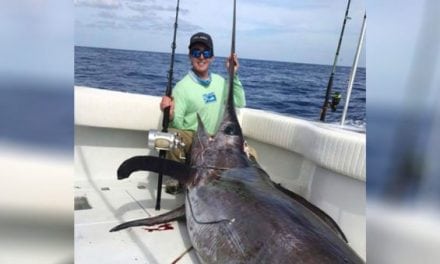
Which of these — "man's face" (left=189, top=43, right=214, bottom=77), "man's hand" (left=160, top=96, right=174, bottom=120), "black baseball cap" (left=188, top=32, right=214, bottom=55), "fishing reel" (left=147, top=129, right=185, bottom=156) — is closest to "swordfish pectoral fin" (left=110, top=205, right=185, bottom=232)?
"fishing reel" (left=147, top=129, right=185, bottom=156)

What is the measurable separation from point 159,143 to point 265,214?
44.6 inches

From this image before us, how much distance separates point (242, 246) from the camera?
1.89 meters

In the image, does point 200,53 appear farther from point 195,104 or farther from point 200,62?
point 195,104

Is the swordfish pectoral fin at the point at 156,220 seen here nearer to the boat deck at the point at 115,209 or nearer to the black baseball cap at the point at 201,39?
the boat deck at the point at 115,209

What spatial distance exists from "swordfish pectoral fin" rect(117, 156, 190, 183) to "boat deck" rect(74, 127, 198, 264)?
334 mm

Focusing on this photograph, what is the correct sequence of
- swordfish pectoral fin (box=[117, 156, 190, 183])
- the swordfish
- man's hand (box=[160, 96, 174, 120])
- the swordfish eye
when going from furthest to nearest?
man's hand (box=[160, 96, 174, 120]) < the swordfish eye < swordfish pectoral fin (box=[117, 156, 190, 183]) < the swordfish

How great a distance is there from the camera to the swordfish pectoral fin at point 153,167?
252 centimetres

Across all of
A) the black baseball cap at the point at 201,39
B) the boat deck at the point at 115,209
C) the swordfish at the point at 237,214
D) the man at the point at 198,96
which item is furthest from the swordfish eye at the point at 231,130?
the black baseball cap at the point at 201,39

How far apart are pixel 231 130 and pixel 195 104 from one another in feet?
1.78

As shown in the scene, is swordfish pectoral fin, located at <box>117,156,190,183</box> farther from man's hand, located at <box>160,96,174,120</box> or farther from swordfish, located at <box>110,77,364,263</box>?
man's hand, located at <box>160,96,174,120</box>

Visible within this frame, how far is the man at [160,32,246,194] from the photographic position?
11.5 ft

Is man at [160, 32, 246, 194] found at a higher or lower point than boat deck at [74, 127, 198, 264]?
higher

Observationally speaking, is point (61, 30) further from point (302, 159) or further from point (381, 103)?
point (302, 159)

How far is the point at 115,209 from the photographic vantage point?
9.91 feet
